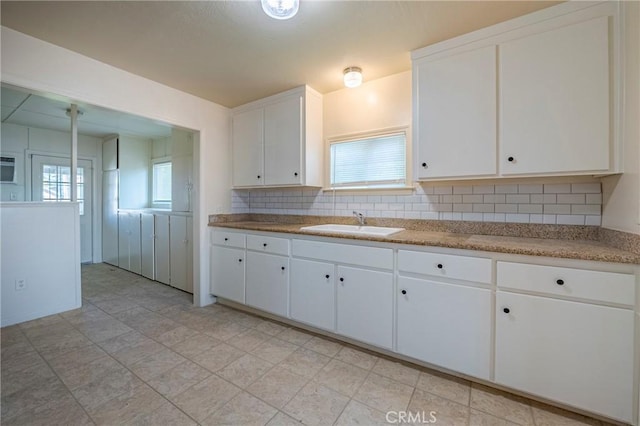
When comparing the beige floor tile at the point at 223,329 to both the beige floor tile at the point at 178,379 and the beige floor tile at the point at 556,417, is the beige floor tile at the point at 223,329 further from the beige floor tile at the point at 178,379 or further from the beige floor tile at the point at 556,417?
the beige floor tile at the point at 556,417

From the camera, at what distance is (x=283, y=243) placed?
2.52 m

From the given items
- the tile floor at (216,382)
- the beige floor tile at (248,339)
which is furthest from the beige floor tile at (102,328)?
the beige floor tile at (248,339)

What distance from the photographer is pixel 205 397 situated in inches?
64.7

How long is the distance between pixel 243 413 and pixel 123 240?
4.33 m

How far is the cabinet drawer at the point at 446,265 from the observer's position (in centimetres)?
166

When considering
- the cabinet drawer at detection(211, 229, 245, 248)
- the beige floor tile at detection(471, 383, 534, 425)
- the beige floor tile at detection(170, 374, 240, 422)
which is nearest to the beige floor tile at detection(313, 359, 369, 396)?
the beige floor tile at detection(170, 374, 240, 422)

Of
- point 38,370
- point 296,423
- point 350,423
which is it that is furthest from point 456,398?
point 38,370

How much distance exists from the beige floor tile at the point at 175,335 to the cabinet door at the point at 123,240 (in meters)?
2.77

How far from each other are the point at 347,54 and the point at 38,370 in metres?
3.18

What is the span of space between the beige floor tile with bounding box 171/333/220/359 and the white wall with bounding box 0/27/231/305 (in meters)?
0.79

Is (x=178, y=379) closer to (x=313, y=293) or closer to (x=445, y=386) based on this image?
(x=313, y=293)

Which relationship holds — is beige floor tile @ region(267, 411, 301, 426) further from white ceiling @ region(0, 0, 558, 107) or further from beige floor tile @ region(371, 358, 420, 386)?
white ceiling @ region(0, 0, 558, 107)

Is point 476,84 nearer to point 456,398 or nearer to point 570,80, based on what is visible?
point 570,80

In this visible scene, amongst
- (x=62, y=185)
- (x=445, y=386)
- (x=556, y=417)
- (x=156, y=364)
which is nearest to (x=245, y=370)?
(x=156, y=364)
